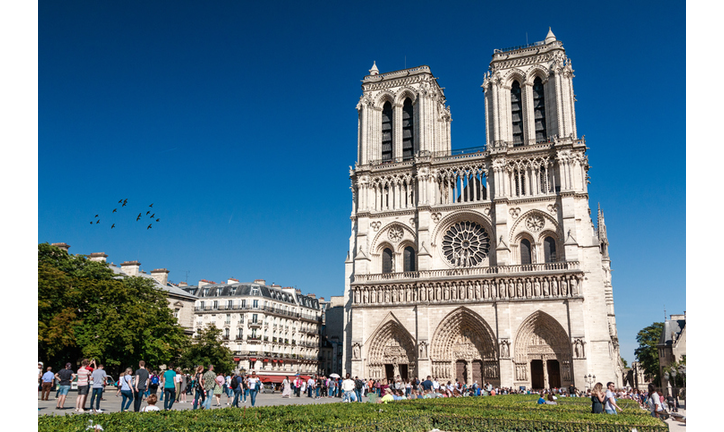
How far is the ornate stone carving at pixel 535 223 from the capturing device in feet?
124

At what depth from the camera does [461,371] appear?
3731 centimetres

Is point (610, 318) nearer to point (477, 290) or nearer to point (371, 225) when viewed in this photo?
point (477, 290)

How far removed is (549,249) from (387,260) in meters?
11.2

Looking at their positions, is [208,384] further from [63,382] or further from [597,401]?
[597,401]

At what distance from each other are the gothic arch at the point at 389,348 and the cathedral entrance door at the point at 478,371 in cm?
414

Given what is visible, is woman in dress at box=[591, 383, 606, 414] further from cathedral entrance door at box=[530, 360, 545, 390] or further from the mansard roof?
the mansard roof

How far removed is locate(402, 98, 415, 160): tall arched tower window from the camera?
144 feet

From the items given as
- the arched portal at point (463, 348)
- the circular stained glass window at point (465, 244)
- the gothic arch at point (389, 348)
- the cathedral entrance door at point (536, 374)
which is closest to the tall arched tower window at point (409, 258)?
the circular stained glass window at point (465, 244)

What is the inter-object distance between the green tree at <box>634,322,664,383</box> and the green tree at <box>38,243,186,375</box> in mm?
45149

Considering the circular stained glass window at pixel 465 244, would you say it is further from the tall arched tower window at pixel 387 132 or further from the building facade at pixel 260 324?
the building facade at pixel 260 324

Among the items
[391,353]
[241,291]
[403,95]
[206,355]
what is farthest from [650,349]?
[206,355]
